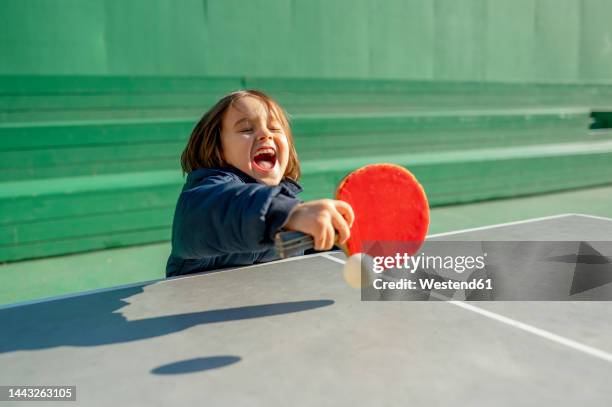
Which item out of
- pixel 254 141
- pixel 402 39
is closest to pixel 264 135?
pixel 254 141

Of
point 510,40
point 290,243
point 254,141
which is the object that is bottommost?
point 290,243

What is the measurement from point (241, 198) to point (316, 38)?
399cm

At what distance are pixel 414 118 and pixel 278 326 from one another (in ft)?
14.5

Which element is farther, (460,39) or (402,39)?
(460,39)

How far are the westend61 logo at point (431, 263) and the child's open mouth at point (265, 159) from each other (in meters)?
0.42

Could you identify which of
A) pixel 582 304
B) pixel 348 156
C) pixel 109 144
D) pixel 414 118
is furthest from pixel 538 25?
pixel 582 304

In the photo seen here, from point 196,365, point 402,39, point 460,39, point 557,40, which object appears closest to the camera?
point 196,365

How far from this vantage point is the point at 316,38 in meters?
4.77

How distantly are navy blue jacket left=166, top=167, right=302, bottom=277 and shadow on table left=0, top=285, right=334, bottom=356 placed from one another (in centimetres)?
13

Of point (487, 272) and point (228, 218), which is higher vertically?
point (228, 218)

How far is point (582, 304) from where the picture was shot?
3.39ft

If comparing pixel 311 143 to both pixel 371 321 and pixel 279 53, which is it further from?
pixel 371 321

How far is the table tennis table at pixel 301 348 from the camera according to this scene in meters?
0.69

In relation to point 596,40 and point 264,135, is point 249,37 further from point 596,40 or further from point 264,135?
point 596,40
